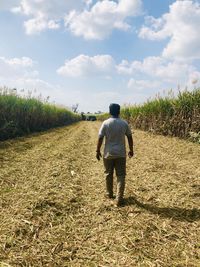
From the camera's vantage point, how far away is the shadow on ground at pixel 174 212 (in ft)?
19.3

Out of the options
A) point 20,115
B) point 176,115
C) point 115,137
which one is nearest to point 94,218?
point 115,137

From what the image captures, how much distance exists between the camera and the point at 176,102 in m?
18.5

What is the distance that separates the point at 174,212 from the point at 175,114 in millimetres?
12825

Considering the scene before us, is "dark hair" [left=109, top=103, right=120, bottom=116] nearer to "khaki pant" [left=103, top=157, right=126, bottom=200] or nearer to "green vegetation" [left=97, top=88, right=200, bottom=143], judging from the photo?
"khaki pant" [left=103, top=157, right=126, bottom=200]

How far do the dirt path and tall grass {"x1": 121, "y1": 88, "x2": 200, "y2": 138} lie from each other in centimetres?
699

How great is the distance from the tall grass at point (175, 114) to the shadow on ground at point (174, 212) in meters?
10.0

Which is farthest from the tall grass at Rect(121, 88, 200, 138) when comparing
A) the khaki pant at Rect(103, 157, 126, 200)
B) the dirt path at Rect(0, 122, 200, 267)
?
the khaki pant at Rect(103, 157, 126, 200)

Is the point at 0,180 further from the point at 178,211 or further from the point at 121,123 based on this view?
the point at 178,211

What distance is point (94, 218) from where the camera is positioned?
5.82m

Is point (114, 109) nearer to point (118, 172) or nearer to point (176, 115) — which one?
point (118, 172)

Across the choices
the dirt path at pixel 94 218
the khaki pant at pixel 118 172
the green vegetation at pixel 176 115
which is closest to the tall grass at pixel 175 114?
the green vegetation at pixel 176 115

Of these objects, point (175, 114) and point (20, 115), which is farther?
point (20, 115)

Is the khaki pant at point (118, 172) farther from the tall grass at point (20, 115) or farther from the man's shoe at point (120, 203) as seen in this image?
the tall grass at point (20, 115)

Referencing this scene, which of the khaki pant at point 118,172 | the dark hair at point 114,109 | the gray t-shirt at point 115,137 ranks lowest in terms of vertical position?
the khaki pant at point 118,172
